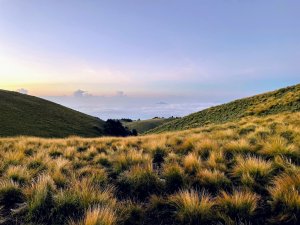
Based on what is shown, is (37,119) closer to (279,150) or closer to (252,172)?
(279,150)

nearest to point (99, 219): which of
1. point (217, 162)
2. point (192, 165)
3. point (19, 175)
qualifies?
point (19, 175)

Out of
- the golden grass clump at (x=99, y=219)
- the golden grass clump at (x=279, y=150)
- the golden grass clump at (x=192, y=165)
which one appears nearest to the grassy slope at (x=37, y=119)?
the golden grass clump at (x=192, y=165)

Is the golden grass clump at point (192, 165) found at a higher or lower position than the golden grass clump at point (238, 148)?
lower

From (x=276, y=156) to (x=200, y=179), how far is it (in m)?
3.34

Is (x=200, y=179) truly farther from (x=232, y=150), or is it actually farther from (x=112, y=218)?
(x=232, y=150)

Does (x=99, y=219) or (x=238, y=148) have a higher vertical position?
(x=238, y=148)

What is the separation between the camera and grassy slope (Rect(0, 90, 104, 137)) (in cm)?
5772

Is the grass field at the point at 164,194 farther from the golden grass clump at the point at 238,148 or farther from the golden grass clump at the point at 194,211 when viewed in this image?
the golden grass clump at the point at 238,148

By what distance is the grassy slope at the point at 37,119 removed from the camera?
57.7m

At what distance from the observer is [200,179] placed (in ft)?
23.7

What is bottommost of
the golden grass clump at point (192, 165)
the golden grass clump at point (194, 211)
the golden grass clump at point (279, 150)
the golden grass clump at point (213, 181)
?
the golden grass clump at point (194, 211)

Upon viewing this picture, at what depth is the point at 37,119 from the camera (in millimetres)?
67812

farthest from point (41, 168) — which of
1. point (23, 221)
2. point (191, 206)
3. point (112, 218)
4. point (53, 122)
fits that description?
Answer: point (53, 122)

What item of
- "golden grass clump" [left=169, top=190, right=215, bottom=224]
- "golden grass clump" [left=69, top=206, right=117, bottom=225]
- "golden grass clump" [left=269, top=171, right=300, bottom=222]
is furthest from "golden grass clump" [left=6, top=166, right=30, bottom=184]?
"golden grass clump" [left=269, top=171, right=300, bottom=222]
